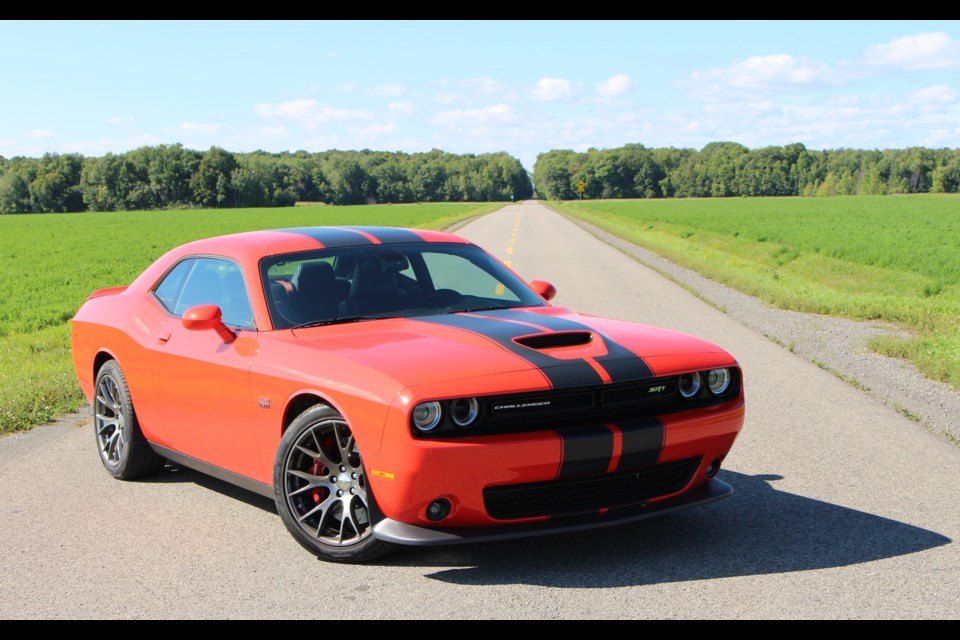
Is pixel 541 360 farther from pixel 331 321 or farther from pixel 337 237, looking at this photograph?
pixel 337 237

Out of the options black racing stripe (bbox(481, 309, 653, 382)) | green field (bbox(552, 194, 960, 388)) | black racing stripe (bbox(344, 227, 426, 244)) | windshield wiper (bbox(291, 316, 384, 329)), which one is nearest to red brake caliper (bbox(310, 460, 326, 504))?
windshield wiper (bbox(291, 316, 384, 329))

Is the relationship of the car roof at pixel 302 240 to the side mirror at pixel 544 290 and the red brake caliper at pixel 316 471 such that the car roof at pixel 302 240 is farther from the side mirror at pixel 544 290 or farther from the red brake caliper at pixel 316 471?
the red brake caliper at pixel 316 471

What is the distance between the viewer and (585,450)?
4.05m

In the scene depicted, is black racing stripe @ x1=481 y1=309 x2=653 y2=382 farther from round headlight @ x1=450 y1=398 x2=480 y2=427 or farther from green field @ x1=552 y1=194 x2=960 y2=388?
green field @ x1=552 y1=194 x2=960 y2=388

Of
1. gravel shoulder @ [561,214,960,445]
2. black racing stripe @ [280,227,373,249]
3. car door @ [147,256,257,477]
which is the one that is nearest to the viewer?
car door @ [147,256,257,477]

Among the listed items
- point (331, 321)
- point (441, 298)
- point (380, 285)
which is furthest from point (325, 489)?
point (441, 298)

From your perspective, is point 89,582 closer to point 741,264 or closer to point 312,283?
point 312,283

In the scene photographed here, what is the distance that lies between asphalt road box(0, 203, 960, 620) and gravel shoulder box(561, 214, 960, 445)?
1252 millimetres

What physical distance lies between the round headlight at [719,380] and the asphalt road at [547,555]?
25.6 inches

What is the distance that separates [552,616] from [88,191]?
452ft

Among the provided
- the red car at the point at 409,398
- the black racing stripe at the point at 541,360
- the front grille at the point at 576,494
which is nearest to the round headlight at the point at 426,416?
the red car at the point at 409,398

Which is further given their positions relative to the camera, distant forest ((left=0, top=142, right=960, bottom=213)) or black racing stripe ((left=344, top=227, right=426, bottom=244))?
distant forest ((left=0, top=142, right=960, bottom=213))

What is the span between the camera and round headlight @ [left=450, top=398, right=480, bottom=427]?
13.1ft

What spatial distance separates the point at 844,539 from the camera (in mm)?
4590
